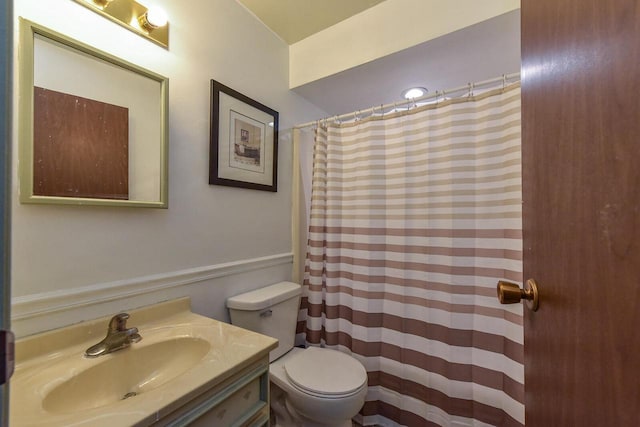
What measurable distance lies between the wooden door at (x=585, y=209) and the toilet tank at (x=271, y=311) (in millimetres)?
1094

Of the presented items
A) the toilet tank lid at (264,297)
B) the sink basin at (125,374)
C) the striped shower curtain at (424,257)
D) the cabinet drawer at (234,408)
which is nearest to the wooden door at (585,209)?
the striped shower curtain at (424,257)

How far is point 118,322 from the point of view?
34.3 inches

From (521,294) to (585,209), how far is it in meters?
0.29

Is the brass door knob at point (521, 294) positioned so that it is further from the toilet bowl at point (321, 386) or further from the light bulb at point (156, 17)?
the light bulb at point (156, 17)

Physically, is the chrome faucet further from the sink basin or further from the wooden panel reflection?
the wooden panel reflection

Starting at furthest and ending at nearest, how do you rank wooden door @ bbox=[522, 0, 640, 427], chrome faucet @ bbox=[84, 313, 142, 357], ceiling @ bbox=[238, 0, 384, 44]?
ceiling @ bbox=[238, 0, 384, 44] → chrome faucet @ bbox=[84, 313, 142, 357] → wooden door @ bbox=[522, 0, 640, 427]

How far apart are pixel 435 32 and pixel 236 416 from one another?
1832 mm

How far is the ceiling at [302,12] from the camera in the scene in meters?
1.43

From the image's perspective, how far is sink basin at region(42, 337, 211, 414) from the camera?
71cm

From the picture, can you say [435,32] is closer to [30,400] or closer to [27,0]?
[27,0]

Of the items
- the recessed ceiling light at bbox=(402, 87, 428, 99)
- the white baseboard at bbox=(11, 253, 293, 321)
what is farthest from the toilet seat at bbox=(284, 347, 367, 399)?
the recessed ceiling light at bbox=(402, 87, 428, 99)

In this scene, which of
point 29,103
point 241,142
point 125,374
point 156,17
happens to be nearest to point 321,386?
point 125,374

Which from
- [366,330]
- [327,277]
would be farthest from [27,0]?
[366,330]

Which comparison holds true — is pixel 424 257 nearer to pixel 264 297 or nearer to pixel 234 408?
pixel 264 297
